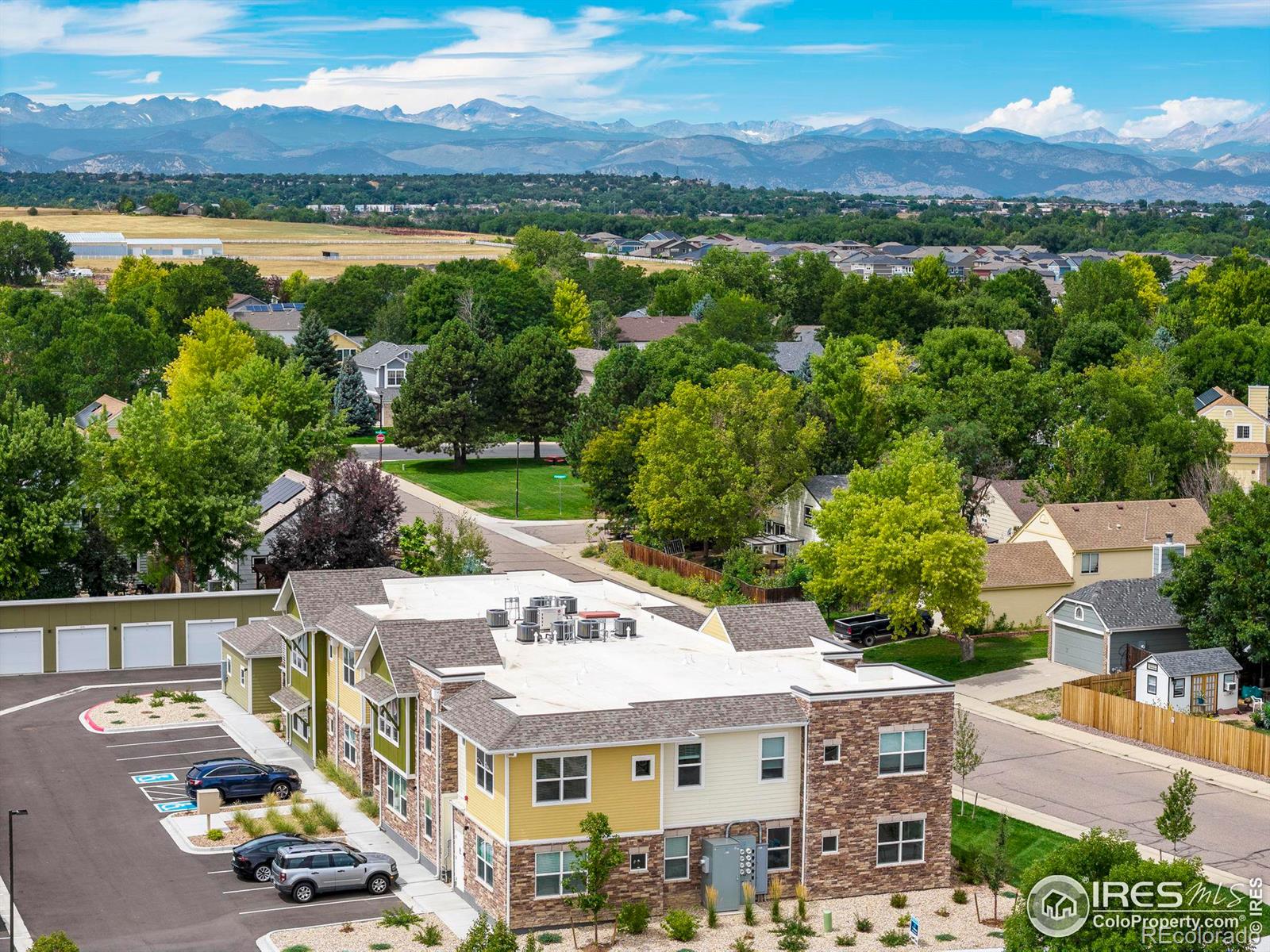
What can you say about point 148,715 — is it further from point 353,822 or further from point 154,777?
point 353,822

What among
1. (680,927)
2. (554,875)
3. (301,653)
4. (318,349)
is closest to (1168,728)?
(680,927)

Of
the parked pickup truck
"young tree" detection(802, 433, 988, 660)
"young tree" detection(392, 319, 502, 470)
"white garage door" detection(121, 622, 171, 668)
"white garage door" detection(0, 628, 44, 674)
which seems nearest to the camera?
"white garage door" detection(0, 628, 44, 674)

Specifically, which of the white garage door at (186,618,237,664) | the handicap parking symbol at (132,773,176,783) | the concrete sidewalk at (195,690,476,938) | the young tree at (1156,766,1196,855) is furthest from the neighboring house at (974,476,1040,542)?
the handicap parking symbol at (132,773,176,783)

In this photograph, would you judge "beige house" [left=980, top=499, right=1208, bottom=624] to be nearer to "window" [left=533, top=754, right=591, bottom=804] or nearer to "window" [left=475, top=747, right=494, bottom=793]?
"window" [left=533, top=754, right=591, bottom=804]

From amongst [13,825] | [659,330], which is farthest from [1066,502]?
[659,330]

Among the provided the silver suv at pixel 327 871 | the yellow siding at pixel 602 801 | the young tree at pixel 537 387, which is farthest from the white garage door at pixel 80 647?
the young tree at pixel 537 387

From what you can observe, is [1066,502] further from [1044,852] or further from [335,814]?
[335,814]
